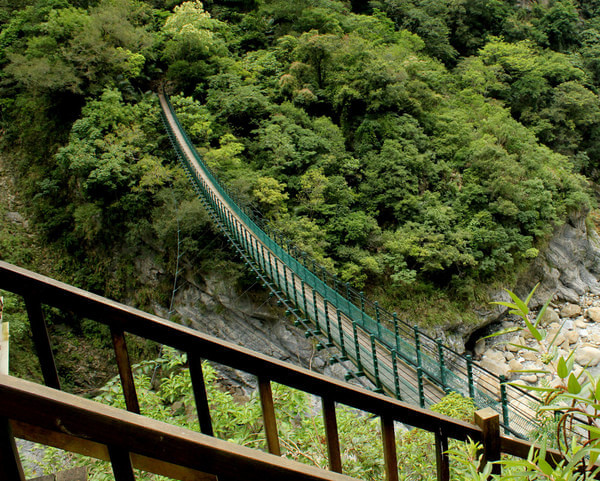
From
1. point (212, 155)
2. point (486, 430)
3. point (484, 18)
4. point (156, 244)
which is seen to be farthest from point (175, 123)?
point (484, 18)

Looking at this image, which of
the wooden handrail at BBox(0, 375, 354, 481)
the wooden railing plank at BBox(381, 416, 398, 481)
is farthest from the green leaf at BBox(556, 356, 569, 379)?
the wooden handrail at BBox(0, 375, 354, 481)

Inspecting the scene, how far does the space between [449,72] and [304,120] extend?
10.4m

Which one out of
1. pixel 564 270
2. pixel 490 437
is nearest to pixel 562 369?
pixel 490 437

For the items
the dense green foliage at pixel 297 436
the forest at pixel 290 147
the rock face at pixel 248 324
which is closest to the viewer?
the dense green foliage at pixel 297 436

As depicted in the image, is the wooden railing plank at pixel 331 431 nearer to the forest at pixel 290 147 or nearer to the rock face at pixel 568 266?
the forest at pixel 290 147

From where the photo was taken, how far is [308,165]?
13711 mm

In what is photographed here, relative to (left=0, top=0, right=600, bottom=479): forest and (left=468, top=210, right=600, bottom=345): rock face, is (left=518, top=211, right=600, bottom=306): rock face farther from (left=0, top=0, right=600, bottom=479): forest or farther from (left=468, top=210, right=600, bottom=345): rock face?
(left=0, top=0, right=600, bottom=479): forest

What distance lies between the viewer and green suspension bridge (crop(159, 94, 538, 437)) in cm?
541

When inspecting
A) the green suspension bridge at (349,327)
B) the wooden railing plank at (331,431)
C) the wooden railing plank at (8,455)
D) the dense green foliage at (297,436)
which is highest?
the wooden railing plank at (8,455)

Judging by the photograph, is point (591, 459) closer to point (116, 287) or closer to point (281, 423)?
point (281, 423)

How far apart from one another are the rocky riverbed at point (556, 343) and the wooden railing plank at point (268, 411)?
37.6 ft

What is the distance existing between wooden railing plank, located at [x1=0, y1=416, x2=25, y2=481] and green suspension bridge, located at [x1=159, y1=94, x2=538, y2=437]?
2.08 meters

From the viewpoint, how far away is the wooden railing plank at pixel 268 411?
951 mm

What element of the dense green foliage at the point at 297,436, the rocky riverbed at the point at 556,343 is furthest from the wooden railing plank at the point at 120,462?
the rocky riverbed at the point at 556,343
